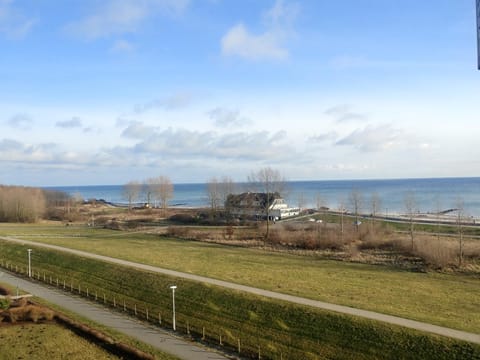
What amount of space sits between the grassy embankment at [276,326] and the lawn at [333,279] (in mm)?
2949

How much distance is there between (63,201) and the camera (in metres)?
128

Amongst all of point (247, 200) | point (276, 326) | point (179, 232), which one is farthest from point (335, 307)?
point (247, 200)

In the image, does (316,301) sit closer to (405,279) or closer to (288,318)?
(288,318)

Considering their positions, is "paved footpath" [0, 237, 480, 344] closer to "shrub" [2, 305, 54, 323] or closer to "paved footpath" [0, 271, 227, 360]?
"paved footpath" [0, 271, 227, 360]

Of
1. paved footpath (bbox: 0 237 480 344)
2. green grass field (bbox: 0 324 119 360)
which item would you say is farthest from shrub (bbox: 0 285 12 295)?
paved footpath (bbox: 0 237 480 344)

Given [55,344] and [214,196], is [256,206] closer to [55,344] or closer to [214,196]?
[214,196]

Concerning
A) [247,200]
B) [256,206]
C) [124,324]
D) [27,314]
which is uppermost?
[247,200]

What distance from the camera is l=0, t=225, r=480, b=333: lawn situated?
26.1 metres

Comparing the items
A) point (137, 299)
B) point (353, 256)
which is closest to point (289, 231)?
point (353, 256)

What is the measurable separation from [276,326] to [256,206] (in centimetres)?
6913

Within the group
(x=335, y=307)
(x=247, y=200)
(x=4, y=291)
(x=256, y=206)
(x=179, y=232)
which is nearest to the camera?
(x=335, y=307)

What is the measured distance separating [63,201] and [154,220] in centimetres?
4886

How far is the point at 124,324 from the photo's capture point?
2561cm

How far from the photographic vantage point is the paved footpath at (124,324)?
70.0 feet
